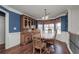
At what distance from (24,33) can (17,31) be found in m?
0.50

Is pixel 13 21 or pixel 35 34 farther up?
pixel 13 21

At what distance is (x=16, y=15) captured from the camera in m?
5.16

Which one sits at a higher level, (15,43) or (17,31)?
(17,31)

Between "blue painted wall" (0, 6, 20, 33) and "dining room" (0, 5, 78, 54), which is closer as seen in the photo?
"dining room" (0, 5, 78, 54)

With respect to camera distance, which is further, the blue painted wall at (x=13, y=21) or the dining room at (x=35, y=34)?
the blue painted wall at (x=13, y=21)
